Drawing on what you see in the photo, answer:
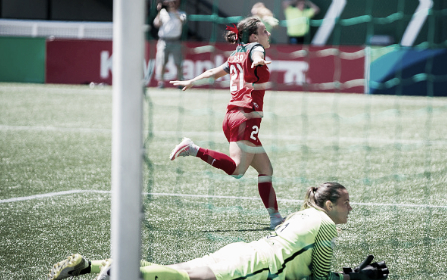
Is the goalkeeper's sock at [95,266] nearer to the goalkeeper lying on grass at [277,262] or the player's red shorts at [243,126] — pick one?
the goalkeeper lying on grass at [277,262]

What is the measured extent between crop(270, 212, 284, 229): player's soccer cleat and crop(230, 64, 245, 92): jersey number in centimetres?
105

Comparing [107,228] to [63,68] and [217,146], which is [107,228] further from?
[63,68]

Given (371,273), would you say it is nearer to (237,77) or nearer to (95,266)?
(95,266)

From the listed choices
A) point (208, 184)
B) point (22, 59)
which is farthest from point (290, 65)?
point (208, 184)

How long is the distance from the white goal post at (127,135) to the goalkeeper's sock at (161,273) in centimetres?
47

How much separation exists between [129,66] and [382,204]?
357 centimetres

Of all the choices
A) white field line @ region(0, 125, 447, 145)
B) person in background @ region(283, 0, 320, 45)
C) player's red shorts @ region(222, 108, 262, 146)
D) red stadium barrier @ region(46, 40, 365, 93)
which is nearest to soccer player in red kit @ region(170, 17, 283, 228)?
player's red shorts @ region(222, 108, 262, 146)

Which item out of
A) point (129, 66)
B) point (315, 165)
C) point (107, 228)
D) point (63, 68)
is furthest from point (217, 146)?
point (63, 68)

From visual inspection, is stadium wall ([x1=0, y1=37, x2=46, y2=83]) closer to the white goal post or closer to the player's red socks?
the player's red socks

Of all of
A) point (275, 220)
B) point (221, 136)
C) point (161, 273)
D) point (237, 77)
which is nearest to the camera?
point (161, 273)

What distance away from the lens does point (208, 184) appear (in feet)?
19.9

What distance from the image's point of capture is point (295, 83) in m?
15.8

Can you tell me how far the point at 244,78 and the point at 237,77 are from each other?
0.24ft

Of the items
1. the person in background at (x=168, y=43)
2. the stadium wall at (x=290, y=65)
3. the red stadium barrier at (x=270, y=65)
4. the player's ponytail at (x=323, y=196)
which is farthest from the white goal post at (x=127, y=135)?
the red stadium barrier at (x=270, y=65)
